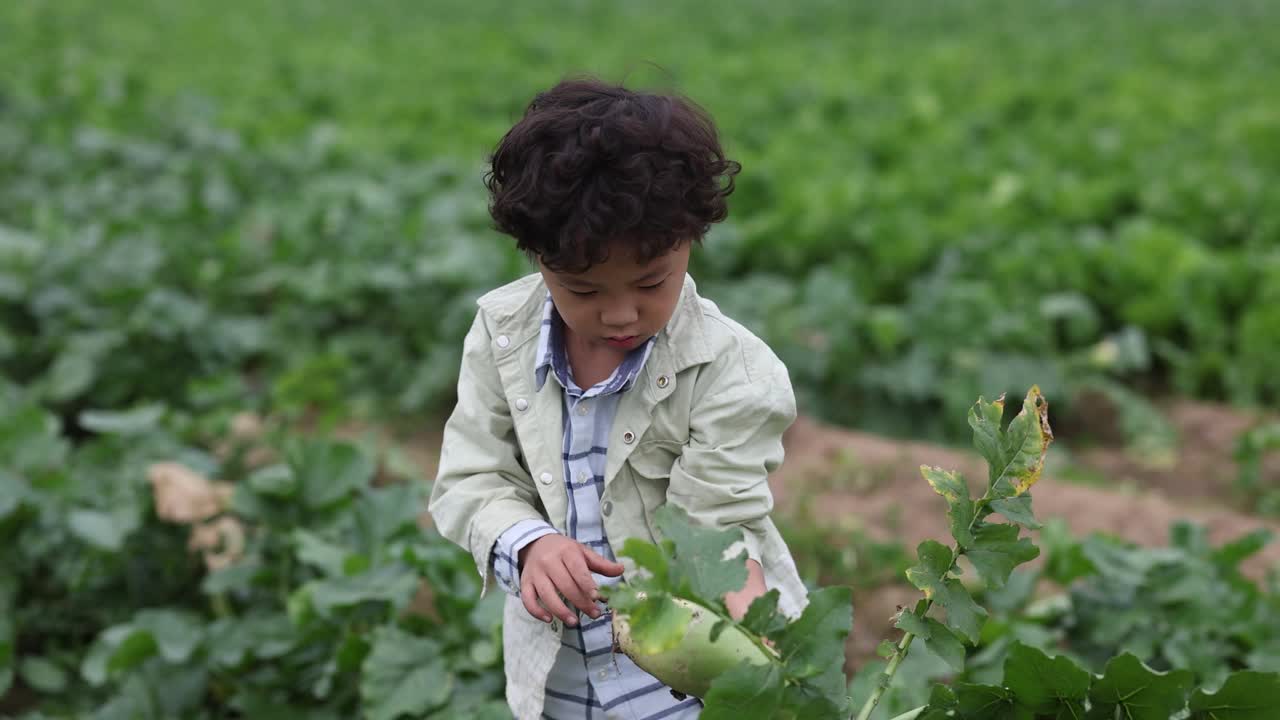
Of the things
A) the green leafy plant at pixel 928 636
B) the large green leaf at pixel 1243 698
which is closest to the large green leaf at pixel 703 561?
the green leafy plant at pixel 928 636

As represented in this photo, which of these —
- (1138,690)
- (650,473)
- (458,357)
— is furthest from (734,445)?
(458,357)

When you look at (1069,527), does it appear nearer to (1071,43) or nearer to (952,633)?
(952,633)

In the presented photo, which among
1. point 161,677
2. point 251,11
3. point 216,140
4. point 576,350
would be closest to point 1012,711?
point 576,350

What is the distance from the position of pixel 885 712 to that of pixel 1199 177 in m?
4.98

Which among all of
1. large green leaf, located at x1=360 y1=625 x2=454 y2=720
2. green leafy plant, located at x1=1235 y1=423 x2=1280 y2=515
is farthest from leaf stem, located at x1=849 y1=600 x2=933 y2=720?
green leafy plant, located at x1=1235 y1=423 x2=1280 y2=515

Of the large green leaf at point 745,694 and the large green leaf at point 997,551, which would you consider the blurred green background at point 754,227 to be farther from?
the large green leaf at point 745,694

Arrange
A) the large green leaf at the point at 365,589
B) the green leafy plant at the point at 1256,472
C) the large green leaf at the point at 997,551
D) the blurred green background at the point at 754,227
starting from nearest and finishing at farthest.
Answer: the large green leaf at the point at 997,551 → the large green leaf at the point at 365,589 → the green leafy plant at the point at 1256,472 → the blurred green background at the point at 754,227

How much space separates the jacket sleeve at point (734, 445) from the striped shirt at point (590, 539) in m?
0.11

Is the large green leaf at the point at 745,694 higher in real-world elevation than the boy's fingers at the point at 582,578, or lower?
lower

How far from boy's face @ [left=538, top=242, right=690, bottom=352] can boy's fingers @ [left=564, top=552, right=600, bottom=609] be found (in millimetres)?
295

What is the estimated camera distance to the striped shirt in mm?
1920

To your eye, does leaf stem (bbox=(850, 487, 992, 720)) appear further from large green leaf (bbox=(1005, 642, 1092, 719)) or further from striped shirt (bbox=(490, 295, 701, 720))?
striped shirt (bbox=(490, 295, 701, 720))

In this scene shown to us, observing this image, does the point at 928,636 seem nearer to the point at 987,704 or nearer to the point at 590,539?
the point at 987,704

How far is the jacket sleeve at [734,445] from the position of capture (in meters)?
1.88
